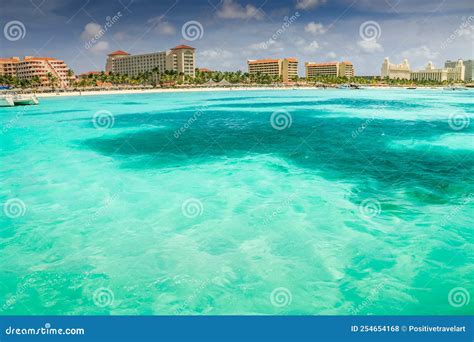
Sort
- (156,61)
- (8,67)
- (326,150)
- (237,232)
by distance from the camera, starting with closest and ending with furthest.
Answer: (237,232) → (326,150) → (8,67) → (156,61)

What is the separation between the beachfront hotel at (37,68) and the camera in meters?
136

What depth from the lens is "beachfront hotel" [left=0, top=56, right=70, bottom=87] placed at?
13612 cm

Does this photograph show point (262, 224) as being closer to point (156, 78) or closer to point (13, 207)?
point (13, 207)

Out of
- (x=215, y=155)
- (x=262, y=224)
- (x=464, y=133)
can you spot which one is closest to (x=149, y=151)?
(x=215, y=155)

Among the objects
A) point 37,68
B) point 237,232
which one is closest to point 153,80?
point 37,68

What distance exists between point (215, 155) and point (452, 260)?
1419cm

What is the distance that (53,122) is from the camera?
3753cm

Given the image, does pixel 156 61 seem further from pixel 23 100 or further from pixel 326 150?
pixel 326 150

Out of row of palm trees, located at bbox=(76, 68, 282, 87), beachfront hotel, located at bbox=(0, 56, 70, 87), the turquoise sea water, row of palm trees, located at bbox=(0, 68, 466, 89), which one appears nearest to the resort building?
beachfront hotel, located at bbox=(0, 56, 70, 87)

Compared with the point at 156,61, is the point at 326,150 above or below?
below

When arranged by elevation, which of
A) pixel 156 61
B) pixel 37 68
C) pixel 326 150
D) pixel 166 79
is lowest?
pixel 326 150

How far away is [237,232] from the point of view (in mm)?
10055

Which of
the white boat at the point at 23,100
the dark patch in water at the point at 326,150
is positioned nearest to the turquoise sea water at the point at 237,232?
the dark patch in water at the point at 326,150

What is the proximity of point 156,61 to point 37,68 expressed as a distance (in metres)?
51.4
